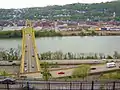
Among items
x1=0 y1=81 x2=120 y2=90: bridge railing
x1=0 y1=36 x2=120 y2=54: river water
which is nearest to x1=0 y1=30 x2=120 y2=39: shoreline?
x1=0 y1=36 x2=120 y2=54: river water

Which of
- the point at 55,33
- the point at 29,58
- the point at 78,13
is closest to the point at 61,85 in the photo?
the point at 29,58

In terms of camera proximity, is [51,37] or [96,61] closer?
[96,61]

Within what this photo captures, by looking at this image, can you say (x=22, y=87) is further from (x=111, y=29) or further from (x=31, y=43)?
(x=111, y=29)

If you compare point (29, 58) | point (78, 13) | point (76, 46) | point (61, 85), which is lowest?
point (76, 46)

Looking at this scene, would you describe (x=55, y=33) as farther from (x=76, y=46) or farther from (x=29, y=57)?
(x=29, y=57)

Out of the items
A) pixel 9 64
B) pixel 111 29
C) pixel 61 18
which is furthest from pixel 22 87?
pixel 61 18

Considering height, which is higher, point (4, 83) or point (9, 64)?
point (4, 83)

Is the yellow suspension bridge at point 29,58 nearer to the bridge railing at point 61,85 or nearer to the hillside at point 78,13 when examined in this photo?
the bridge railing at point 61,85

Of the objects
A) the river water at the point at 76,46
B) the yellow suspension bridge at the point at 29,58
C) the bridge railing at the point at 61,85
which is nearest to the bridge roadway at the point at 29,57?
the yellow suspension bridge at the point at 29,58
